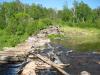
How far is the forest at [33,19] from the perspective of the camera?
70562 mm

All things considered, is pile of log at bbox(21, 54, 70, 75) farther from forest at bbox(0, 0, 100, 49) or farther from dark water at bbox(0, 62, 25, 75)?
forest at bbox(0, 0, 100, 49)

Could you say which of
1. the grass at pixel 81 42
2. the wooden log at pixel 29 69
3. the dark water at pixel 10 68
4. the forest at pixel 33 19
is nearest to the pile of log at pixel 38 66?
the wooden log at pixel 29 69

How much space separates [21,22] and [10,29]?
17.5 feet

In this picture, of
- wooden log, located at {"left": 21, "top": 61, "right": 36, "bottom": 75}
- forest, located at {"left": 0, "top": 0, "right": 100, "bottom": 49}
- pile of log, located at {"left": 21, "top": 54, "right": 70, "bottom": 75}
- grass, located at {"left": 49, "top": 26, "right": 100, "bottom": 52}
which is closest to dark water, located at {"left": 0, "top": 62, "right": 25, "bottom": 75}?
wooden log, located at {"left": 21, "top": 61, "right": 36, "bottom": 75}

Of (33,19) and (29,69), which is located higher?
(33,19)

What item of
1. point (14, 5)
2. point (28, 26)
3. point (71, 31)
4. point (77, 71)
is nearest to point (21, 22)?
point (28, 26)

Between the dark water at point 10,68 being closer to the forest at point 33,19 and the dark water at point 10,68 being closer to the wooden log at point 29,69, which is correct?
the wooden log at point 29,69

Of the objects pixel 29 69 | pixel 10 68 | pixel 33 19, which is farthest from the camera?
pixel 33 19

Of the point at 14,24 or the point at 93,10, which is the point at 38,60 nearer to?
the point at 14,24

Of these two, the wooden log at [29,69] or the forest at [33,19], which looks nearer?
the wooden log at [29,69]

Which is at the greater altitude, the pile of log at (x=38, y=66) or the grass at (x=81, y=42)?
the pile of log at (x=38, y=66)

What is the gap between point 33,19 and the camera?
102 metres

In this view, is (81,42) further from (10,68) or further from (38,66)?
(38,66)

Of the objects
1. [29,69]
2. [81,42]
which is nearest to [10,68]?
[29,69]
